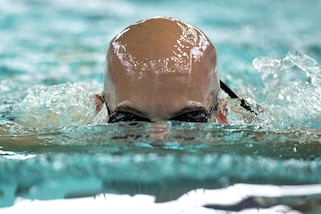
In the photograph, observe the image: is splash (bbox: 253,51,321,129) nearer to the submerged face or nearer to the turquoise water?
the turquoise water

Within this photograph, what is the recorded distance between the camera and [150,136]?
135cm

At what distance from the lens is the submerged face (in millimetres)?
1356

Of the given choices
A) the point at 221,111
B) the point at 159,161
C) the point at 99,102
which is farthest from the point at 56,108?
the point at 159,161

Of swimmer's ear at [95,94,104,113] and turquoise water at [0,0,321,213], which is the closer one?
turquoise water at [0,0,321,213]

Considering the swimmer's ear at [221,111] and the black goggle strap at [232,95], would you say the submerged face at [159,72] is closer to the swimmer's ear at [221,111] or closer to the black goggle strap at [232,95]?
the swimmer's ear at [221,111]

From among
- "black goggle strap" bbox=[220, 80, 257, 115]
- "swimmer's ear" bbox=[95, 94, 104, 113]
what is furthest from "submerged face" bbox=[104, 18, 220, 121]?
"black goggle strap" bbox=[220, 80, 257, 115]

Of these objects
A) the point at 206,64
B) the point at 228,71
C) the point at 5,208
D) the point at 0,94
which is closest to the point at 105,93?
the point at 206,64

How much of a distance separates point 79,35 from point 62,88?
8.26 ft

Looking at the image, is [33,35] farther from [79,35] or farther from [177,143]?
[177,143]

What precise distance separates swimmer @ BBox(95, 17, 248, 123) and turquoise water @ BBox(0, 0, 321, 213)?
43 mm

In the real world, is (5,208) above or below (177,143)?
below

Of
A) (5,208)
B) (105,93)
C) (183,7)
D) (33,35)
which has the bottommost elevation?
(5,208)

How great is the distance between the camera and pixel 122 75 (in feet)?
4.58

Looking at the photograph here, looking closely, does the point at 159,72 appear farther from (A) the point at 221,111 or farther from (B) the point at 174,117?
(A) the point at 221,111
